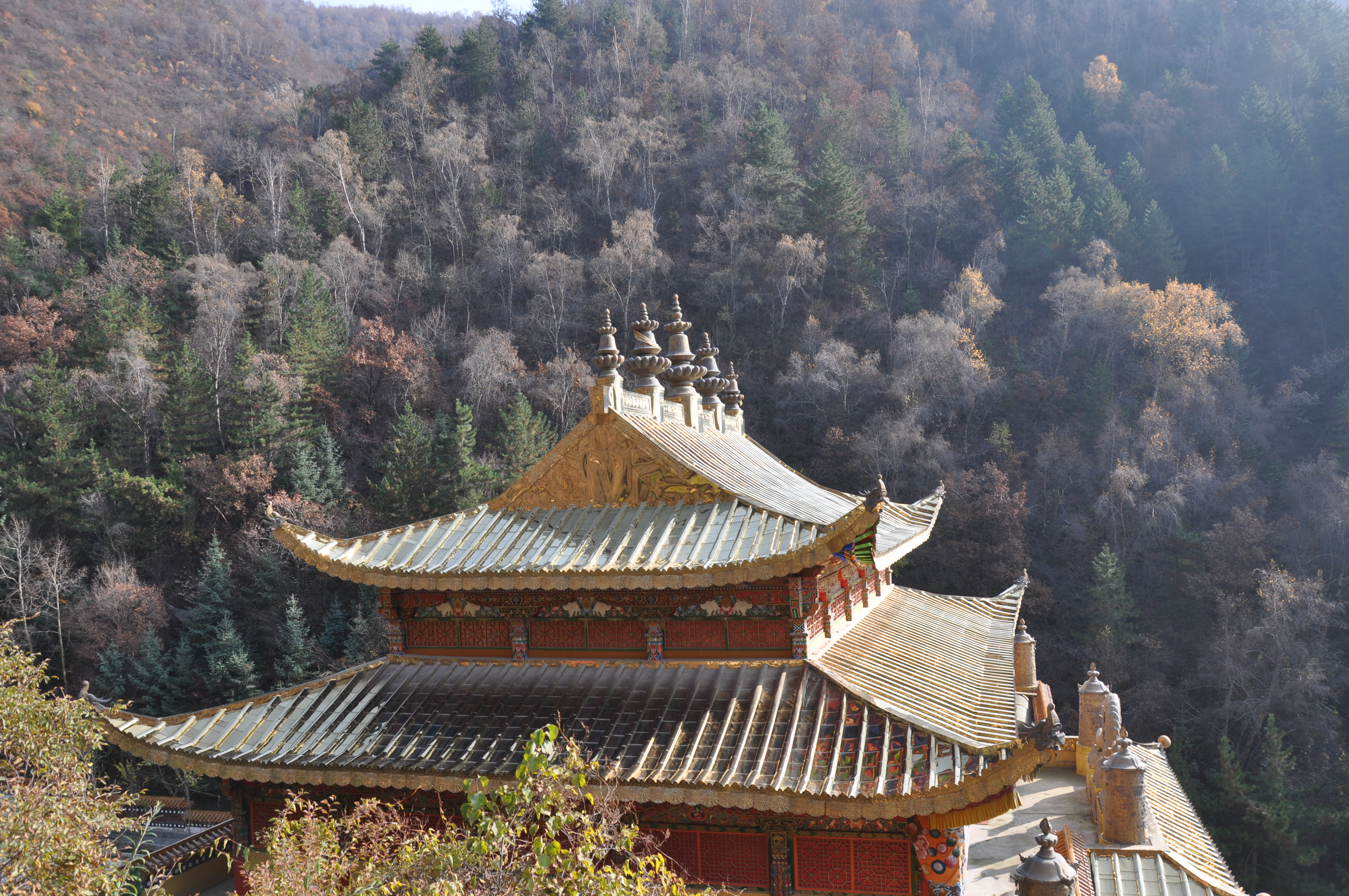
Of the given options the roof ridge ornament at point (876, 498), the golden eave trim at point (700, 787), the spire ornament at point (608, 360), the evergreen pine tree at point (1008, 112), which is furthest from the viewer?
the evergreen pine tree at point (1008, 112)

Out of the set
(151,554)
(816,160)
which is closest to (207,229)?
(151,554)

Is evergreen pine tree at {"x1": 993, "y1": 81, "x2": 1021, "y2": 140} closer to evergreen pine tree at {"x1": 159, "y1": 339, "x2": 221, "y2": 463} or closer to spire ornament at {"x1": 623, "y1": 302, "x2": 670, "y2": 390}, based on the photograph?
evergreen pine tree at {"x1": 159, "y1": 339, "x2": 221, "y2": 463}

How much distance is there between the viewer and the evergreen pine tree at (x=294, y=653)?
2777cm

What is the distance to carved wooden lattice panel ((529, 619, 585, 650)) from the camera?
29.7 ft

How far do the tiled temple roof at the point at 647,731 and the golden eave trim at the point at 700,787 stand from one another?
0.01m

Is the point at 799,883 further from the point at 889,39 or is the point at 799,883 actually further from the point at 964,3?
the point at 964,3

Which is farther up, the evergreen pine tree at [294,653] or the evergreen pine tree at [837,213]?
the evergreen pine tree at [837,213]

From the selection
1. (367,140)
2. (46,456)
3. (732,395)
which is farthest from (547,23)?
(732,395)

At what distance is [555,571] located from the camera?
815 cm

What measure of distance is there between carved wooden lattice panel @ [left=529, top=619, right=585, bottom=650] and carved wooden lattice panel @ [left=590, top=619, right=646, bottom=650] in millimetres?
124

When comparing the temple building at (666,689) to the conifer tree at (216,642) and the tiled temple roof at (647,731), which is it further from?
the conifer tree at (216,642)

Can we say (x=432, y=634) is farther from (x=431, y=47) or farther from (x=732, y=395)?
(x=431, y=47)

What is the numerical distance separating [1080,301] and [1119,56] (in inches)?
1228

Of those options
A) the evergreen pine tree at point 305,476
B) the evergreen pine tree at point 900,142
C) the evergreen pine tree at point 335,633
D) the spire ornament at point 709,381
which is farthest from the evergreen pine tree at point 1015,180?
the evergreen pine tree at point 335,633
